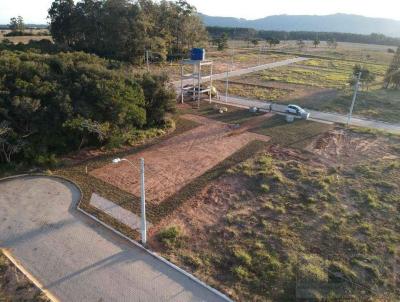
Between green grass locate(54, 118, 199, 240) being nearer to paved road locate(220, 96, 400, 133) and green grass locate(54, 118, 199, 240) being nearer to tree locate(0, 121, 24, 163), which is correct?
tree locate(0, 121, 24, 163)

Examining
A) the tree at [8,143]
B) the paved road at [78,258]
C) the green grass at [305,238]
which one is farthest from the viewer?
the tree at [8,143]

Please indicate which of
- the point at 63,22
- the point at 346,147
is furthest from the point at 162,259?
the point at 63,22

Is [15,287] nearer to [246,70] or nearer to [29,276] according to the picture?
[29,276]

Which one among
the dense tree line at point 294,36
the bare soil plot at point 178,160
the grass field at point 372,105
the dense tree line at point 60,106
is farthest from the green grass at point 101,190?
the dense tree line at point 294,36

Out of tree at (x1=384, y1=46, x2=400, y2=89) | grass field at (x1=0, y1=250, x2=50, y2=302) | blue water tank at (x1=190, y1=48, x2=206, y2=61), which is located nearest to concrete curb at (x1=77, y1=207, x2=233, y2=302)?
grass field at (x1=0, y1=250, x2=50, y2=302)

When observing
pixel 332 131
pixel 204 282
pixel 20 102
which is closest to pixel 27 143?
pixel 20 102

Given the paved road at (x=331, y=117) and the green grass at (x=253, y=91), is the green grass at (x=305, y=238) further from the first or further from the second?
the green grass at (x=253, y=91)
